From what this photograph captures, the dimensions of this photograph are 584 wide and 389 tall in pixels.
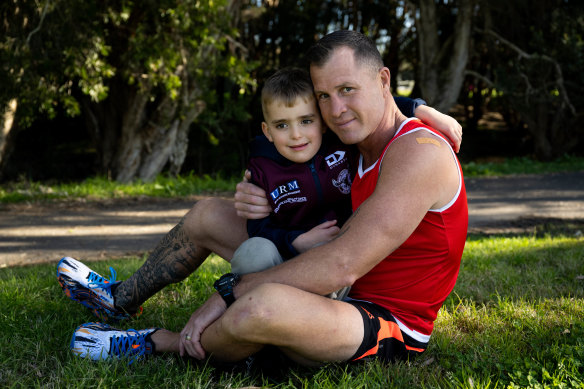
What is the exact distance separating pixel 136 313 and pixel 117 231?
3788mm

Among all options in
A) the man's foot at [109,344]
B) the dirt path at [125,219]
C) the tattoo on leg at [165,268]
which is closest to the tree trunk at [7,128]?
the dirt path at [125,219]

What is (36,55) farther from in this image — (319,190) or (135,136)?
(319,190)

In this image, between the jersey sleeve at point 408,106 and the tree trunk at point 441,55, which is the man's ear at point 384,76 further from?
the tree trunk at point 441,55

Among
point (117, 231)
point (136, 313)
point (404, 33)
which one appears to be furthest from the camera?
point (404, 33)

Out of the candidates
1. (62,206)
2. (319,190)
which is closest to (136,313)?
(319,190)

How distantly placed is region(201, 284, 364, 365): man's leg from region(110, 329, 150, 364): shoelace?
53 centimetres

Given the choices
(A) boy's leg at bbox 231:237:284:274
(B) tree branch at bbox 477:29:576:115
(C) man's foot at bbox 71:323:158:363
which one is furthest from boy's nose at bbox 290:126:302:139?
(B) tree branch at bbox 477:29:576:115

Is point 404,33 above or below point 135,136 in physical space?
above

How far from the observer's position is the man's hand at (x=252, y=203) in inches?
118

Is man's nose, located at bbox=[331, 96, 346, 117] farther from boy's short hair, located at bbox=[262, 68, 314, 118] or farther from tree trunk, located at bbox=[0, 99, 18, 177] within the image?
tree trunk, located at bbox=[0, 99, 18, 177]

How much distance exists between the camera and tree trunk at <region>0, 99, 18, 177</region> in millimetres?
9156

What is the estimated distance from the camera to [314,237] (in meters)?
2.70

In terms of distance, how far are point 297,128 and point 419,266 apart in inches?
37.3

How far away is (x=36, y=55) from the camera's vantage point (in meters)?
8.22
